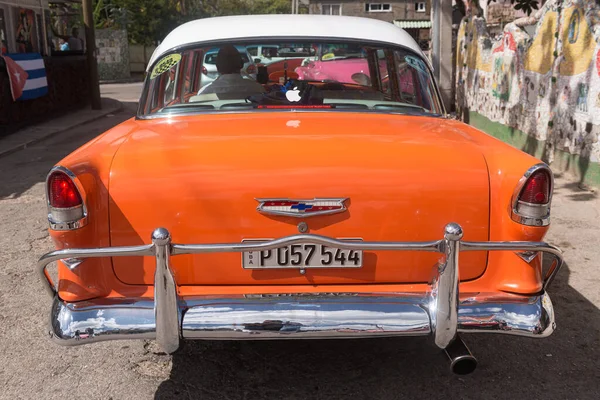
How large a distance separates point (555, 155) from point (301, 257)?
662 centimetres

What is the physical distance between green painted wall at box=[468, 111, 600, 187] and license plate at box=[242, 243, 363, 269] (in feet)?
18.0

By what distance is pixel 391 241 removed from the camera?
2.70 metres

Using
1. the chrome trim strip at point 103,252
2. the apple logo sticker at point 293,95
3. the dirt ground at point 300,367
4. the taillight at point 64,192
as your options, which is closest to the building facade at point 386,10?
the apple logo sticker at point 293,95

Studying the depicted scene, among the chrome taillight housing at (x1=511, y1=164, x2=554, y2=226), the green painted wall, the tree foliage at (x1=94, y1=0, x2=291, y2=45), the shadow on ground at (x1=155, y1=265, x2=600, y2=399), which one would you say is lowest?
the shadow on ground at (x1=155, y1=265, x2=600, y2=399)

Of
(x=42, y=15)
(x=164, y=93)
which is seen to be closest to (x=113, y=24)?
(x=42, y=15)

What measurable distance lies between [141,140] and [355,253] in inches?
45.7

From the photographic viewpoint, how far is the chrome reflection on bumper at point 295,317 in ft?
8.77

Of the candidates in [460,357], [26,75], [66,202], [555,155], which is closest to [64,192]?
[66,202]

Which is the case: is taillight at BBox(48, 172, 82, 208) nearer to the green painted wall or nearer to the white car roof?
the white car roof

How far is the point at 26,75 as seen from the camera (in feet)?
45.3

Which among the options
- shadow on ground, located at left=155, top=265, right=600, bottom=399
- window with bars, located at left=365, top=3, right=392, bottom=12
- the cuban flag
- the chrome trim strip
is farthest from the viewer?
window with bars, located at left=365, top=3, right=392, bottom=12

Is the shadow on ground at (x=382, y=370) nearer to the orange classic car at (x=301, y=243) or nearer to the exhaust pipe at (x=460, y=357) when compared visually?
the exhaust pipe at (x=460, y=357)

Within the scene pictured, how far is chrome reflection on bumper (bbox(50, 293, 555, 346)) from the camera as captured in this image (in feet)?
8.77

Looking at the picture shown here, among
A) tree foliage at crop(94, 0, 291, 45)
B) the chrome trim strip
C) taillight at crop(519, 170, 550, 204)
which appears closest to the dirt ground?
the chrome trim strip
